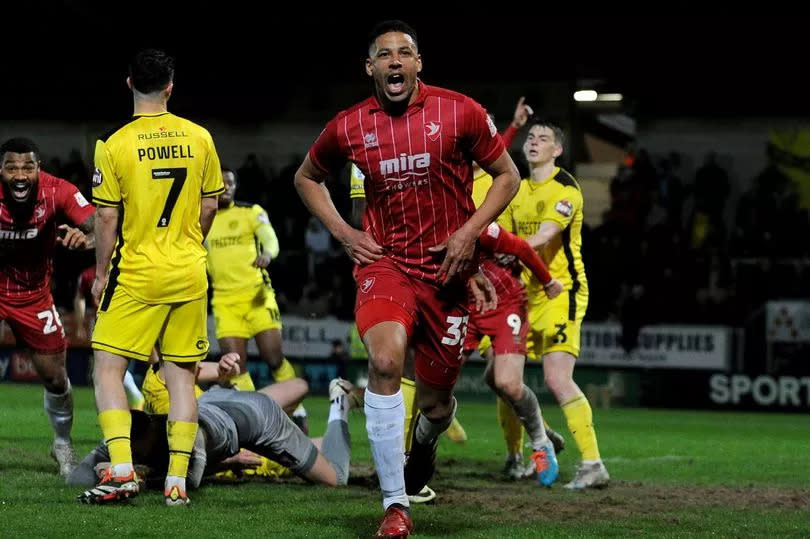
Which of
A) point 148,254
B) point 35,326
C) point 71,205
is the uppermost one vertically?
point 71,205

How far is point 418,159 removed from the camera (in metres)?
6.08

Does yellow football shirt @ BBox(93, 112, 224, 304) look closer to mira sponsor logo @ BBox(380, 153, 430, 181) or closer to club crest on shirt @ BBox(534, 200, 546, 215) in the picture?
mira sponsor logo @ BBox(380, 153, 430, 181)

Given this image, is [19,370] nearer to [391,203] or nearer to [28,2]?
[28,2]

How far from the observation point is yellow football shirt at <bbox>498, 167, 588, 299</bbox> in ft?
30.8

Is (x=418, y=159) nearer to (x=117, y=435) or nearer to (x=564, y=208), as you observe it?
(x=117, y=435)

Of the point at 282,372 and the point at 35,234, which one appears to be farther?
the point at 282,372

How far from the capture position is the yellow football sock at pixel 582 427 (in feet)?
29.2

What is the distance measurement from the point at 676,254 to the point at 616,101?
178 inches


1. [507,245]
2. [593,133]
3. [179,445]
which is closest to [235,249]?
[507,245]

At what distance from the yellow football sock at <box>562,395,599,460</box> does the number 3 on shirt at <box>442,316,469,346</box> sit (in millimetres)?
2757

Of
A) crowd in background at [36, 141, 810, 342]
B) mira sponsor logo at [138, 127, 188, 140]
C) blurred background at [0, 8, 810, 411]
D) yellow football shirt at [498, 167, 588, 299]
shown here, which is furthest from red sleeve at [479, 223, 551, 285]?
crowd in background at [36, 141, 810, 342]

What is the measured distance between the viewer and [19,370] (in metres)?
21.0

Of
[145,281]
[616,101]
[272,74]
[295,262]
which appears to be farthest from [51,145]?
[145,281]

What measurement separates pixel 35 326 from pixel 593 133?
18132 mm
